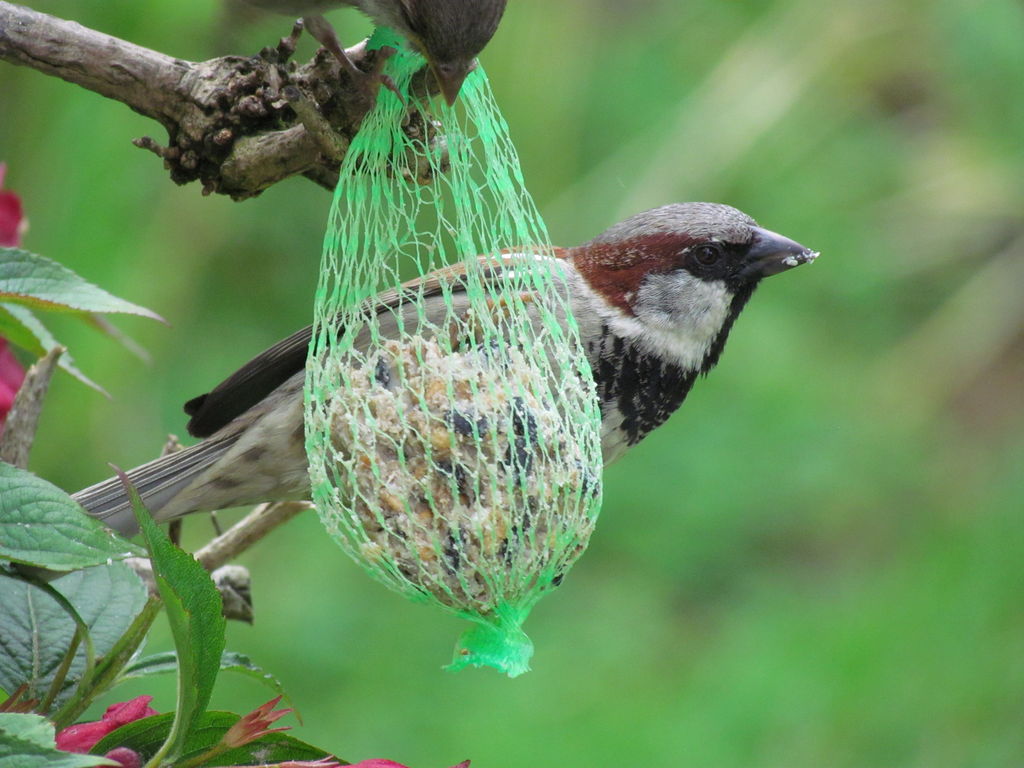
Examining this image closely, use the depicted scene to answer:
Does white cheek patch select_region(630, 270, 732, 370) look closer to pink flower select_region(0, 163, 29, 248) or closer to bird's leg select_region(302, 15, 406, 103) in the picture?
bird's leg select_region(302, 15, 406, 103)

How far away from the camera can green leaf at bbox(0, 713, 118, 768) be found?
39.3 inches

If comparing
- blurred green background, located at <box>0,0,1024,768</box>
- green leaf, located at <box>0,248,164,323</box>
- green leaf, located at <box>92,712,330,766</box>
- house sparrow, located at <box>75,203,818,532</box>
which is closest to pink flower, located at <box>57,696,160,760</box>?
green leaf, located at <box>92,712,330,766</box>

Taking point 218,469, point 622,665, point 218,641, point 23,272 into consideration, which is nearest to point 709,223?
point 218,469

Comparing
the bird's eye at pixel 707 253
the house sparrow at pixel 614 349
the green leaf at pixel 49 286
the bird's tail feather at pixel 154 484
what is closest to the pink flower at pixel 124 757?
the green leaf at pixel 49 286

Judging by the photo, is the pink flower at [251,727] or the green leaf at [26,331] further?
the green leaf at [26,331]

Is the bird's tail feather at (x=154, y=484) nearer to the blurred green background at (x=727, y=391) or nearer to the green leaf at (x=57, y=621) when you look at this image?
the green leaf at (x=57, y=621)

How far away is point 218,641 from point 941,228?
4.46 meters

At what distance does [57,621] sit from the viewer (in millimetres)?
1385

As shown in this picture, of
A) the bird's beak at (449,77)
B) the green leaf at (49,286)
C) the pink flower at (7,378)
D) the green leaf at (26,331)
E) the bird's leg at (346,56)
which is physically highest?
the bird's leg at (346,56)

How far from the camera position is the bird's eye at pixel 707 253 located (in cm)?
255

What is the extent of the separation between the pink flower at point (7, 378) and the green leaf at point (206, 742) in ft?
2.18

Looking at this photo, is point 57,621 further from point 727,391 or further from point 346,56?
point 727,391

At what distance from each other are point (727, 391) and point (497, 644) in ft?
10.2

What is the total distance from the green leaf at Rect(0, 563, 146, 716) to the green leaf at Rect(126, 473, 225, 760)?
25cm
